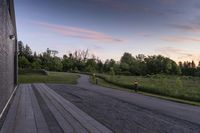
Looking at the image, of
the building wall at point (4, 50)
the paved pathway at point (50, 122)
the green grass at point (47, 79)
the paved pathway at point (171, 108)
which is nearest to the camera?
the paved pathway at point (50, 122)

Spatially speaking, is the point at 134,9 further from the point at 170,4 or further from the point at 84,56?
the point at 84,56

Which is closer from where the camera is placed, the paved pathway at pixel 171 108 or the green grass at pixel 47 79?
the paved pathway at pixel 171 108

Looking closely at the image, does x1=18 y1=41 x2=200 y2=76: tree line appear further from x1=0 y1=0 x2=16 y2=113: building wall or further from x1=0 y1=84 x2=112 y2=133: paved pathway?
x1=0 y1=84 x2=112 y2=133: paved pathway

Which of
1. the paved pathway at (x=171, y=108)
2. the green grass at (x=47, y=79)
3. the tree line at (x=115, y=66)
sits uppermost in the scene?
the tree line at (x=115, y=66)

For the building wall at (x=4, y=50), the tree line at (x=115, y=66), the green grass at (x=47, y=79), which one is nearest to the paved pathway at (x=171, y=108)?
the building wall at (x=4, y=50)

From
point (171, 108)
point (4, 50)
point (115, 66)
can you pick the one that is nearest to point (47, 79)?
point (171, 108)

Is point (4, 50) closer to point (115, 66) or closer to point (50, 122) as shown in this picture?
point (50, 122)

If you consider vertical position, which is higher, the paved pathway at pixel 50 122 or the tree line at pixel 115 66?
the tree line at pixel 115 66

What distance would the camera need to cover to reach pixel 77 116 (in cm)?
1016

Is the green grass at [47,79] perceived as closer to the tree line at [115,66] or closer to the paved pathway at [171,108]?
the paved pathway at [171,108]

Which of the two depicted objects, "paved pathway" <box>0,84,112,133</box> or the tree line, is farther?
the tree line

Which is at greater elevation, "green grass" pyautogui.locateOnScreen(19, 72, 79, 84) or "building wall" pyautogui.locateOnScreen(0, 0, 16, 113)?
"building wall" pyautogui.locateOnScreen(0, 0, 16, 113)

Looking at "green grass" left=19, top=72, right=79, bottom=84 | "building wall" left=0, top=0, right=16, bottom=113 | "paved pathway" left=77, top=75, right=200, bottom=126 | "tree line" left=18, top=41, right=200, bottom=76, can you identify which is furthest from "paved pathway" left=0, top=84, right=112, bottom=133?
"tree line" left=18, top=41, right=200, bottom=76

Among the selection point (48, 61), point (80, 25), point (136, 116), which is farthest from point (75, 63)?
point (136, 116)
